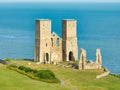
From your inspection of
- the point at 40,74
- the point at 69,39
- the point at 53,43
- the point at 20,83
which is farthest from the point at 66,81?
the point at 69,39

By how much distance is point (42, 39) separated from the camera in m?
83.2

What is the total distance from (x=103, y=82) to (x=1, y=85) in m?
14.7

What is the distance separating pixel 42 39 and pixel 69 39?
542cm

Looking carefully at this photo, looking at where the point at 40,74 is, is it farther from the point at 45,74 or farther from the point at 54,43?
the point at 54,43

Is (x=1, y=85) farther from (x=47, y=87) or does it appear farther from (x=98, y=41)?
(x=98, y=41)

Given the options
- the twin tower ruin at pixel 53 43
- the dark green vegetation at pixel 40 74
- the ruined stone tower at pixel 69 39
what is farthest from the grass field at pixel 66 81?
the ruined stone tower at pixel 69 39

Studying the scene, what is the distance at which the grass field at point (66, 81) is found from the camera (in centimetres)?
6244

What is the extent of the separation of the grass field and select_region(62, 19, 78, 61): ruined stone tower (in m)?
10.2

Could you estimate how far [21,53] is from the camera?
383 feet

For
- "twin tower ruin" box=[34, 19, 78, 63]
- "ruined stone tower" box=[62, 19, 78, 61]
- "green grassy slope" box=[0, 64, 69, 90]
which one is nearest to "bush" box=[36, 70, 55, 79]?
"green grassy slope" box=[0, 64, 69, 90]

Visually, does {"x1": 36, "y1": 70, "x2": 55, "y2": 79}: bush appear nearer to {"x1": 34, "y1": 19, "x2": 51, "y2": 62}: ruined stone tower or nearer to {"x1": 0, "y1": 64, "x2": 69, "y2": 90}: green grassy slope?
{"x1": 0, "y1": 64, "x2": 69, "y2": 90}: green grassy slope

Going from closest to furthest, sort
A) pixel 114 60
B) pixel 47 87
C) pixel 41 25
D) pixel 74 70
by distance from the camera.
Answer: pixel 47 87
pixel 74 70
pixel 41 25
pixel 114 60

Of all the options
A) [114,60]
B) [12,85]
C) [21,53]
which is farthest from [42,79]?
[21,53]

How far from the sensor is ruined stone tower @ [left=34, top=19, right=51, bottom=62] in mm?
83188
